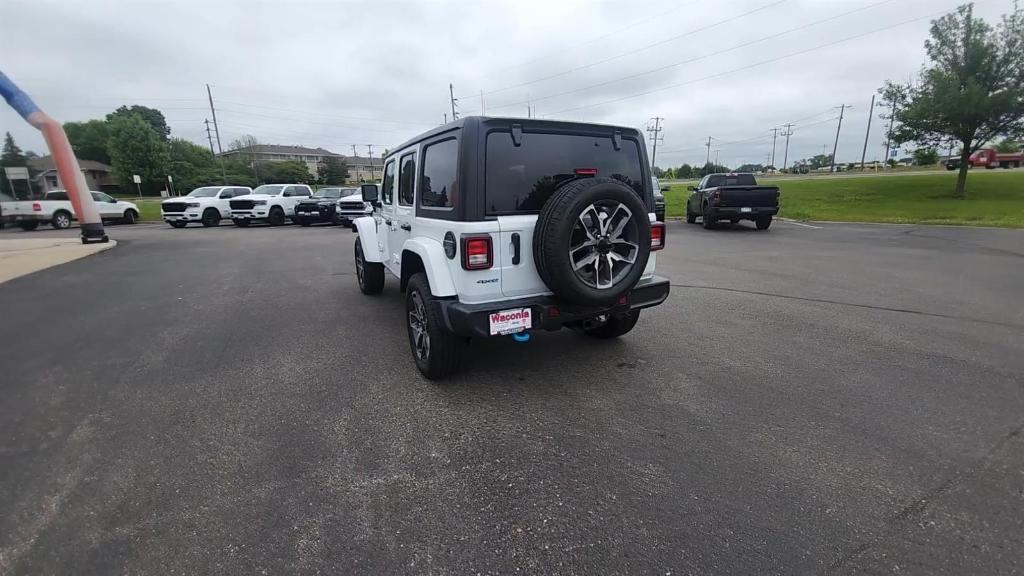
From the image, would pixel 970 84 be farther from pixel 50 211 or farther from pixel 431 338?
pixel 50 211

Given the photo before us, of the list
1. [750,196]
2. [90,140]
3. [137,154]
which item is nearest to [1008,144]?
[750,196]

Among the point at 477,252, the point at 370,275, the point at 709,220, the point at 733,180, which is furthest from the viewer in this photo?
the point at 733,180

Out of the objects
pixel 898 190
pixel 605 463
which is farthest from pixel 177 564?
pixel 898 190

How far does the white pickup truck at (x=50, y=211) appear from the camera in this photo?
64.7 ft

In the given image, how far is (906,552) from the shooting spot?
202 cm

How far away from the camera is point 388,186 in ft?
17.9

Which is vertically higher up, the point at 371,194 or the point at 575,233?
the point at 371,194

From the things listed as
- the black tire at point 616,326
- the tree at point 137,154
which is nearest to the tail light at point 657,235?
the black tire at point 616,326

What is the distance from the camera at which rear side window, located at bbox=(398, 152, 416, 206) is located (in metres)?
4.38

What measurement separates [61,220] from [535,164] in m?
26.9

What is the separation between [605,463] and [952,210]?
24.1 meters

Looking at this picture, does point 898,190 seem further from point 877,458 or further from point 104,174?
point 104,174

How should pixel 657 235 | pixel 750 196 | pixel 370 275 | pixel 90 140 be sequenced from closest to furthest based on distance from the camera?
pixel 657 235 < pixel 370 275 < pixel 750 196 < pixel 90 140

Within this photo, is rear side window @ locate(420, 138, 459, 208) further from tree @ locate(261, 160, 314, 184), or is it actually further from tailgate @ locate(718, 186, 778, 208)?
tree @ locate(261, 160, 314, 184)
